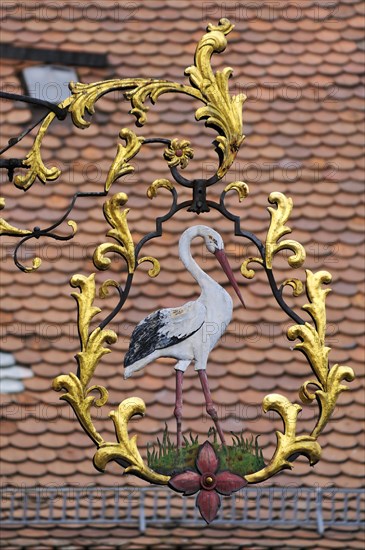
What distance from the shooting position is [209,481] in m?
8.05

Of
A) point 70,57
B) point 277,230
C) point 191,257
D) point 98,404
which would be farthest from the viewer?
Answer: point 70,57

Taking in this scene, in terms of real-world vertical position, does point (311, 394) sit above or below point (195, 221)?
below

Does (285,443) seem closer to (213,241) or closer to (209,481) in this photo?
(209,481)

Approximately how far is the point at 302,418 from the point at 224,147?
483cm

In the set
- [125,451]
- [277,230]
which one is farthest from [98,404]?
[277,230]

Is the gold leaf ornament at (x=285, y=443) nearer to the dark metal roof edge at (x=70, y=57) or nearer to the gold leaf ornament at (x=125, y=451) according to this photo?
the gold leaf ornament at (x=125, y=451)

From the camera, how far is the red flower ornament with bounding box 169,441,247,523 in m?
8.05

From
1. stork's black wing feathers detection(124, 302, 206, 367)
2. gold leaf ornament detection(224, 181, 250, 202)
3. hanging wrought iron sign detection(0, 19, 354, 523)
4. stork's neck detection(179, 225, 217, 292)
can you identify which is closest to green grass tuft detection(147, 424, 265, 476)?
hanging wrought iron sign detection(0, 19, 354, 523)

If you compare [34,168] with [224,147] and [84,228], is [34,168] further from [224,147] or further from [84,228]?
[84,228]

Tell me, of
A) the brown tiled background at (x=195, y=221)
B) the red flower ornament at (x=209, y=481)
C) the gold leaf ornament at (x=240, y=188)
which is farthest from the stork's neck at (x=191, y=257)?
the brown tiled background at (x=195, y=221)

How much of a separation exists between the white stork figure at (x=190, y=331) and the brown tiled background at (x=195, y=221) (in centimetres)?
409

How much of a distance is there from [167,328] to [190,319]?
0.09m

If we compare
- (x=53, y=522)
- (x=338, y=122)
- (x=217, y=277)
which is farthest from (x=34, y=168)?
(x=338, y=122)

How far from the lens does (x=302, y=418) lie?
12.9 metres
